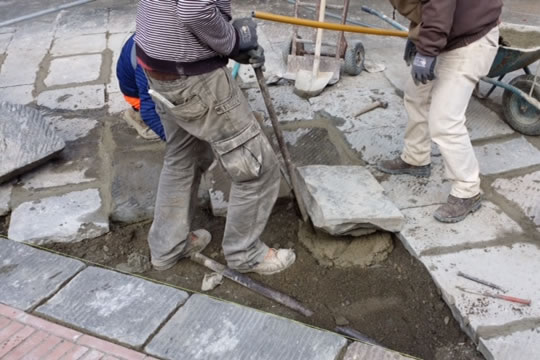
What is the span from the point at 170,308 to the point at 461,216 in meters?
1.83

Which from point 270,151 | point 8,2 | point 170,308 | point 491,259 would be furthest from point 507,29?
point 8,2

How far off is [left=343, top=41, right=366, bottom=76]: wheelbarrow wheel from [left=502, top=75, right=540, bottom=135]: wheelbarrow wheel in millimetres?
1362

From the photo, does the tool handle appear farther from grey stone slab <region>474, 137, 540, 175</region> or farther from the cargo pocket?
the cargo pocket

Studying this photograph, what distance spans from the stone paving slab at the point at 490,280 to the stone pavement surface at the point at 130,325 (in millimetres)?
528

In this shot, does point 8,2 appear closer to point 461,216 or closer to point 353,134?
point 353,134

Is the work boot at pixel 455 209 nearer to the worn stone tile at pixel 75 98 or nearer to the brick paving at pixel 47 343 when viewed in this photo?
the brick paving at pixel 47 343

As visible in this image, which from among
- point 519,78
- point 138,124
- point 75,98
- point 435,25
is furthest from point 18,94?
point 519,78

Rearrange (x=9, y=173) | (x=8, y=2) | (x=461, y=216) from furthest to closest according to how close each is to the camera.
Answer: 1. (x=8, y=2)
2. (x=9, y=173)
3. (x=461, y=216)

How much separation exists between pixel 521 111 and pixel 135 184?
303 centimetres

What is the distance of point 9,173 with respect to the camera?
3.49 metres

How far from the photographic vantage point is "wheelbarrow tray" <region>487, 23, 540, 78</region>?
3.46 m

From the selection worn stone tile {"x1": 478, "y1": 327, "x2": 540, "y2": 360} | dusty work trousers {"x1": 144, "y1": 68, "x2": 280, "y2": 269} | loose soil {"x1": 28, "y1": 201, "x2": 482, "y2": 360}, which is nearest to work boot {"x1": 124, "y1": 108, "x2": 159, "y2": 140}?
loose soil {"x1": 28, "y1": 201, "x2": 482, "y2": 360}

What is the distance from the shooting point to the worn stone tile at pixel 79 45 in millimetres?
5516

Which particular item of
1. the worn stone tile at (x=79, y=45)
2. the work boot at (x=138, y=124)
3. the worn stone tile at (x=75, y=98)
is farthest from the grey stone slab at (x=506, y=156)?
the worn stone tile at (x=79, y=45)
